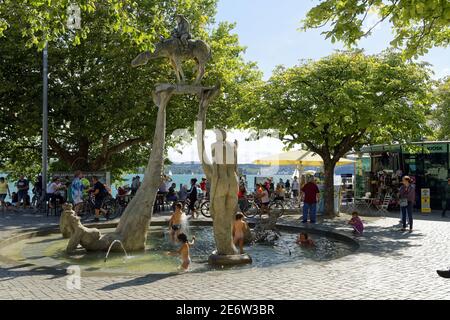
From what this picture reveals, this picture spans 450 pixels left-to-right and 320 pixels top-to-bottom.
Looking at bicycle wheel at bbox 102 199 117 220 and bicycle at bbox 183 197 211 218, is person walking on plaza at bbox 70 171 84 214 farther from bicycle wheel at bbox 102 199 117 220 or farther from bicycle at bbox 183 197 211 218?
bicycle at bbox 183 197 211 218

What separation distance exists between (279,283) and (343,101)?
33.2 feet

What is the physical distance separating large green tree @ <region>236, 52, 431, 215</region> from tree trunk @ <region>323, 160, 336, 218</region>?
2.12 feet

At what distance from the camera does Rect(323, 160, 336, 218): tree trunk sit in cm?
2044

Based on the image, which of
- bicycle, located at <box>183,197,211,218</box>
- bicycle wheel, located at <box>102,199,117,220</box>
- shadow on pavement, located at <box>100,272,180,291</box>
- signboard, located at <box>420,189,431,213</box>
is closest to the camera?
shadow on pavement, located at <box>100,272,180,291</box>

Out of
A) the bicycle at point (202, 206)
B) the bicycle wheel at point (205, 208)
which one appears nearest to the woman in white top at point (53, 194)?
the bicycle at point (202, 206)

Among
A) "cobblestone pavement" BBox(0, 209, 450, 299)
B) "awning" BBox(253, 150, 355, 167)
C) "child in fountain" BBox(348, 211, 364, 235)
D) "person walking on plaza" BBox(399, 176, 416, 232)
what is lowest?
"cobblestone pavement" BBox(0, 209, 450, 299)

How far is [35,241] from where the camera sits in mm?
14039

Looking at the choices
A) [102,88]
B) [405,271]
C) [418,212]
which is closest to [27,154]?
[102,88]

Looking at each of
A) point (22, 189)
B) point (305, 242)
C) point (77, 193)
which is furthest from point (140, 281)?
point (22, 189)

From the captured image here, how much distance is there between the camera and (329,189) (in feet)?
67.5

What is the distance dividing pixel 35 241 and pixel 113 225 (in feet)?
11.7

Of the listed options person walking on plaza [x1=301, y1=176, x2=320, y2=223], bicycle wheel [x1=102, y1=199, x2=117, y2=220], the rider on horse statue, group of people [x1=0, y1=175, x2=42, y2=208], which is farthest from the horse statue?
group of people [x1=0, y1=175, x2=42, y2=208]

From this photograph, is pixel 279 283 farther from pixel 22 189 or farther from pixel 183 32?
pixel 22 189
